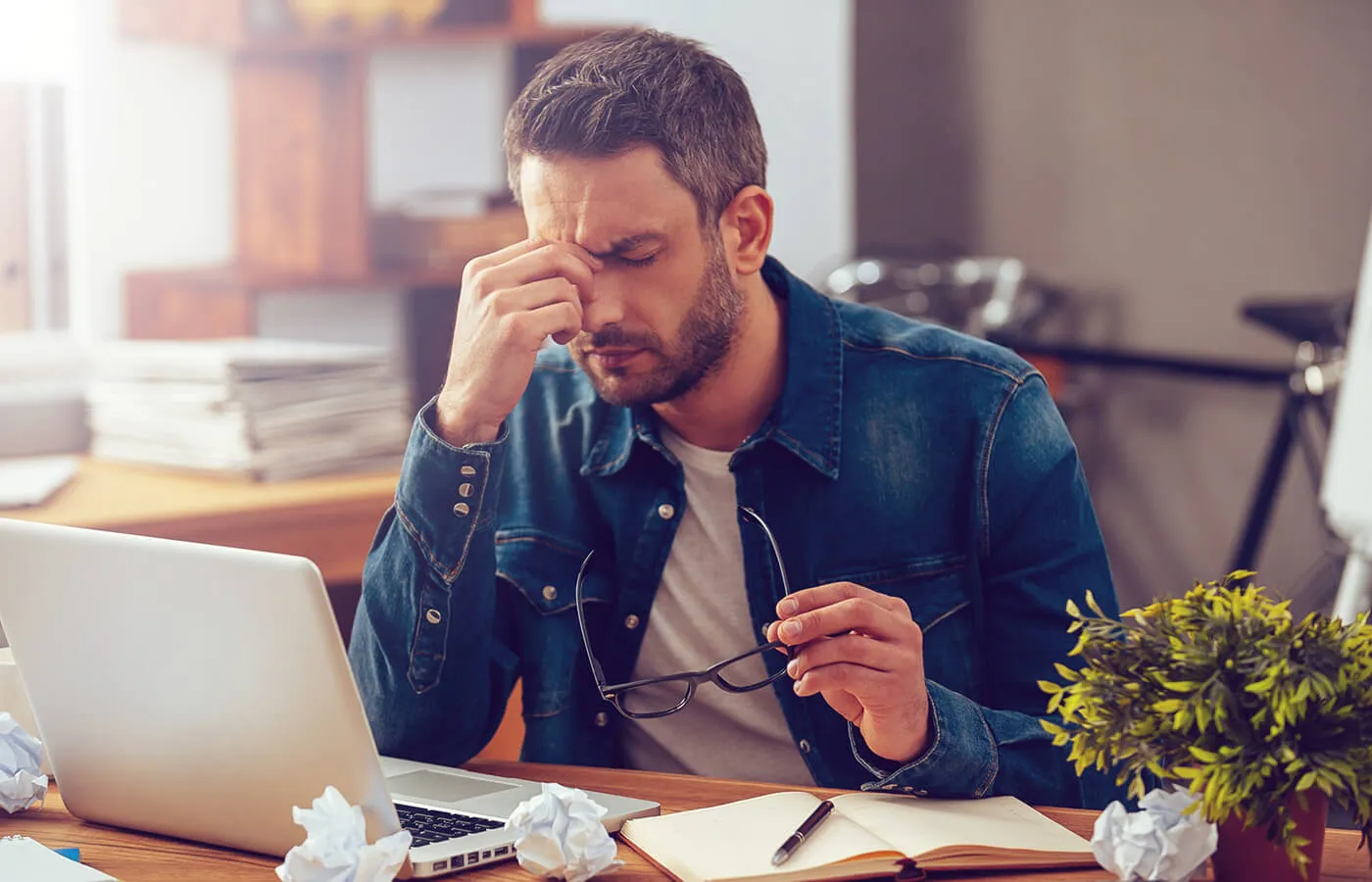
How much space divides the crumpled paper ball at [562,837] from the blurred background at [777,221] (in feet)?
3.83

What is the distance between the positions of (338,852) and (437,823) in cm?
19

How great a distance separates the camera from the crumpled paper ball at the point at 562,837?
1.03 metres

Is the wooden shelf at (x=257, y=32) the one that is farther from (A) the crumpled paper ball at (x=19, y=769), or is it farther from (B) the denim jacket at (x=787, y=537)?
(A) the crumpled paper ball at (x=19, y=769)

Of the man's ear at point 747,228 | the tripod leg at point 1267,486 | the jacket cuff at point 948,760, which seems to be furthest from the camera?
the tripod leg at point 1267,486

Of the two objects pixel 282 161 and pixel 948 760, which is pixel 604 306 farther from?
pixel 282 161

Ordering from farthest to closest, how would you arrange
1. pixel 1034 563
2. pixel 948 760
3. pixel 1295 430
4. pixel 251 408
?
pixel 1295 430 → pixel 251 408 → pixel 1034 563 → pixel 948 760

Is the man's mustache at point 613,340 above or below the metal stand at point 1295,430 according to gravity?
above

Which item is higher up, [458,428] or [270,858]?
[458,428]

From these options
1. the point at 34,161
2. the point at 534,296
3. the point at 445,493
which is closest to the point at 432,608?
the point at 445,493

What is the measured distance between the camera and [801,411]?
1.58m

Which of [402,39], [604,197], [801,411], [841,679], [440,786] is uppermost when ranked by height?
[402,39]

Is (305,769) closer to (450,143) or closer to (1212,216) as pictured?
(450,143)

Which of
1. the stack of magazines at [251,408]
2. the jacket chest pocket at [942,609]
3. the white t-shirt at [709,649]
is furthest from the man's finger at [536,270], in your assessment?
the stack of magazines at [251,408]

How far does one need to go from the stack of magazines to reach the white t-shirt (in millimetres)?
926
